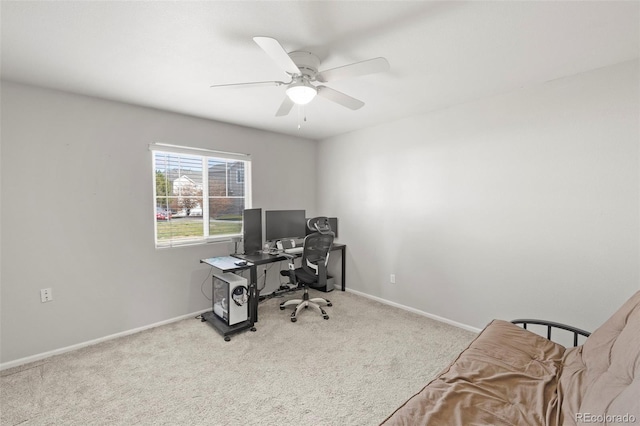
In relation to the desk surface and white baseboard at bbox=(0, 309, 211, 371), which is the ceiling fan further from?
white baseboard at bbox=(0, 309, 211, 371)

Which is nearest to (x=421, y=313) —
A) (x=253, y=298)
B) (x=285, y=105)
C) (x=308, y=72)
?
(x=253, y=298)

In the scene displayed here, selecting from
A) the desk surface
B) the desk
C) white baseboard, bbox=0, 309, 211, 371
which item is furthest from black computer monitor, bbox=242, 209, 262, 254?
white baseboard, bbox=0, 309, 211, 371

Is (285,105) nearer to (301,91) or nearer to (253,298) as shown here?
(301,91)

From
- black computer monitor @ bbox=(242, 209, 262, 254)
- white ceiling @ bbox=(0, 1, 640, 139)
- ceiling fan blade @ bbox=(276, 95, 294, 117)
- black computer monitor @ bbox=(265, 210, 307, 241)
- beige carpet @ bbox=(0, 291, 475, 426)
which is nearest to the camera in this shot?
white ceiling @ bbox=(0, 1, 640, 139)

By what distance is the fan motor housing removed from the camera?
182 cm

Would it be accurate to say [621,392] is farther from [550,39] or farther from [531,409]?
[550,39]

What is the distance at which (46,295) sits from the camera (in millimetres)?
2426

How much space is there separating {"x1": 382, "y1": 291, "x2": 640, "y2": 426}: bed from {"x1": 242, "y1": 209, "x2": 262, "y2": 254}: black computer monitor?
2597 millimetres

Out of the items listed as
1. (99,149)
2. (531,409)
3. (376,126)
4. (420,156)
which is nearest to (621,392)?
(531,409)

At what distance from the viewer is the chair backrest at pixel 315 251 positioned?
3.19 metres

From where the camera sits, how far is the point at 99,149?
2668 mm

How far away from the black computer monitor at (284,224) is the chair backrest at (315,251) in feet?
2.55

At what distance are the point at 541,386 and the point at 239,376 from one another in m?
1.96

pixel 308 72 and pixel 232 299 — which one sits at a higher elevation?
pixel 308 72
